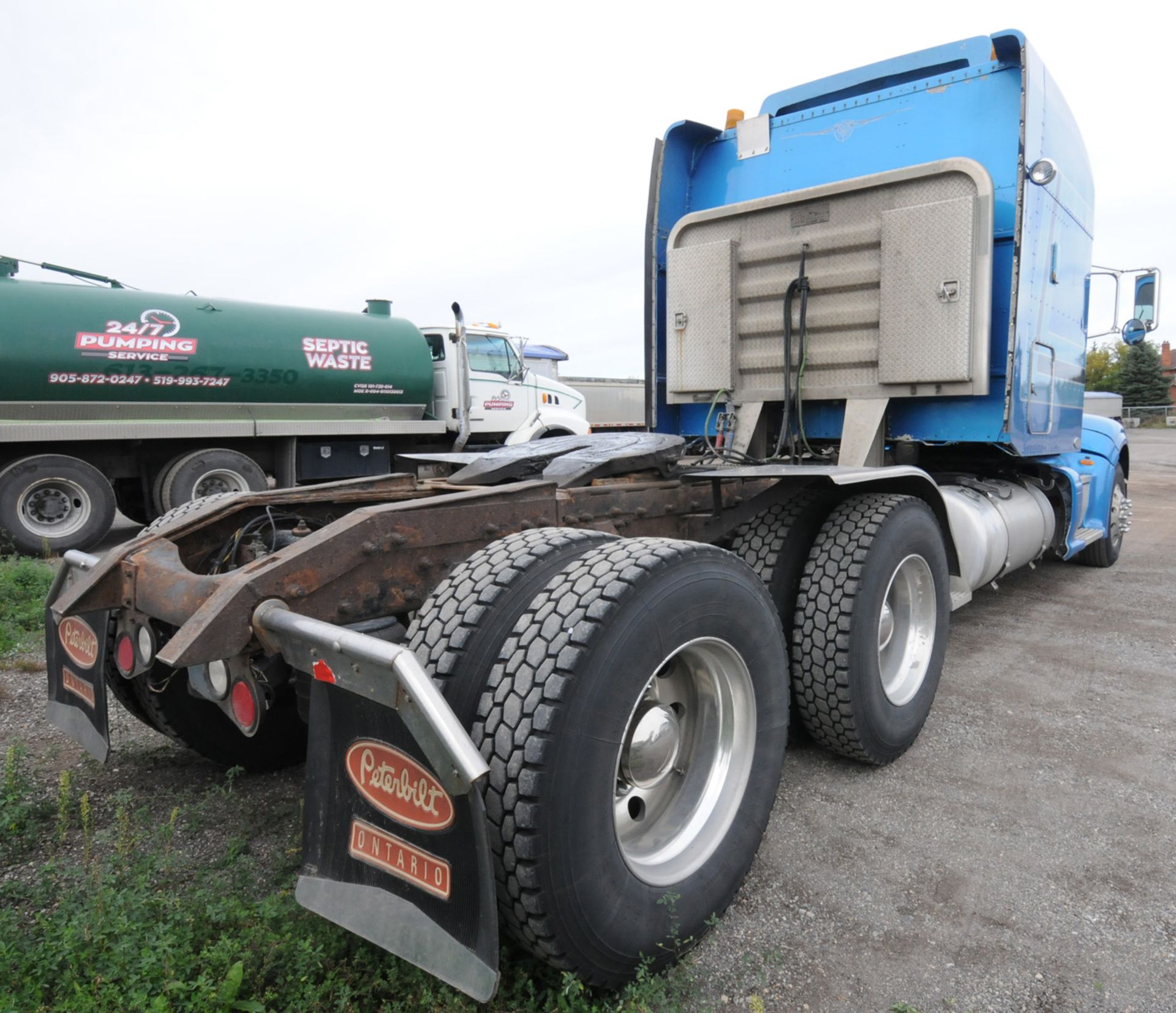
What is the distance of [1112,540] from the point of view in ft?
23.7

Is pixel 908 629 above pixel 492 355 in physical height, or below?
below

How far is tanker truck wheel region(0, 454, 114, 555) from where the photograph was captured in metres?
8.30

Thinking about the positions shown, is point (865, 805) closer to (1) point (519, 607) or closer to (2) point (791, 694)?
(2) point (791, 694)

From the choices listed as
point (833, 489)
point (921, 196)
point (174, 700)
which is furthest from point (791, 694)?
point (921, 196)

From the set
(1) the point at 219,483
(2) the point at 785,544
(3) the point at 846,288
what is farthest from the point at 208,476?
(2) the point at 785,544

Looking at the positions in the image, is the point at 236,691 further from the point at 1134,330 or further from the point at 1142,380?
the point at 1142,380

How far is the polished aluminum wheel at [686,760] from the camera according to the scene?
2197mm

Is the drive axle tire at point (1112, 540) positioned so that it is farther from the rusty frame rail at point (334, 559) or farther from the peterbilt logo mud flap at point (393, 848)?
the peterbilt logo mud flap at point (393, 848)

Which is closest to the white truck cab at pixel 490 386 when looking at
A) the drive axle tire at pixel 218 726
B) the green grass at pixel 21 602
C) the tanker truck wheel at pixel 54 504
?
the tanker truck wheel at pixel 54 504

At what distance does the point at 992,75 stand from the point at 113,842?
531 centimetres

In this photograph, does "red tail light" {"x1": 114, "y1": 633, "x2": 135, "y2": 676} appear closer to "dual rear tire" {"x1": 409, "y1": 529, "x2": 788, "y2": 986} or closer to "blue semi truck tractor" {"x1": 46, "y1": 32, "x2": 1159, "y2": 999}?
"blue semi truck tractor" {"x1": 46, "y1": 32, "x2": 1159, "y2": 999}

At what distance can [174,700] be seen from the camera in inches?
112

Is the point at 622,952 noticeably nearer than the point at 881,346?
Yes

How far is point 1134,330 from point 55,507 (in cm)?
1020
